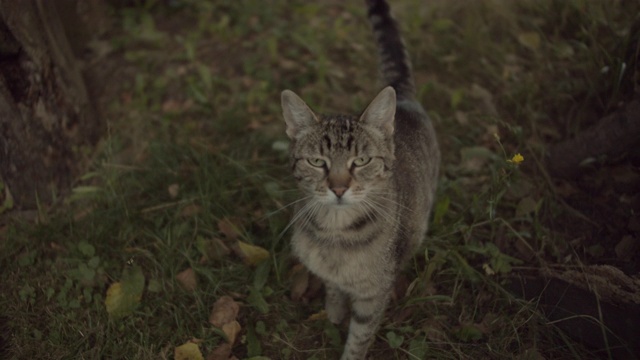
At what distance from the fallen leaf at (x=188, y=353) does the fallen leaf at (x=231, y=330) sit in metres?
Answer: 0.16

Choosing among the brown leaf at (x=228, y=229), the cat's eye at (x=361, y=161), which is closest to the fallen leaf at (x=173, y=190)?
the brown leaf at (x=228, y=229)

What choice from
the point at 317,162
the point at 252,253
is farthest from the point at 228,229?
the point at 317,162

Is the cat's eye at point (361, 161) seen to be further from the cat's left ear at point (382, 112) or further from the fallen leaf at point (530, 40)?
the fallen leaf at point (530, 40)

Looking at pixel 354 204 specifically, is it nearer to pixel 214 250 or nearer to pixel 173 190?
pixel 214 250

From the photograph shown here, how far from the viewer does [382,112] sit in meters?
2.19

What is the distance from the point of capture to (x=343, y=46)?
162 inches

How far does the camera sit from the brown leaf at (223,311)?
7.89ft

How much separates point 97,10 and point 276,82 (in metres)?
1.86

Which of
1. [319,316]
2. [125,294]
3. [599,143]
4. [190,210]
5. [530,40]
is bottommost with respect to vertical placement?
[319,316]

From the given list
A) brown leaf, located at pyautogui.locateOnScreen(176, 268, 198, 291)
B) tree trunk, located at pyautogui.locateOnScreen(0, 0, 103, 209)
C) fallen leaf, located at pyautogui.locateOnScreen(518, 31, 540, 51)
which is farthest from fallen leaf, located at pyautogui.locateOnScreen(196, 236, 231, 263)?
fallen leaf, located at pyautogui.locateOnScreen(518, 31, 540, 51)

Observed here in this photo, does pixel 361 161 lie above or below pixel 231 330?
above

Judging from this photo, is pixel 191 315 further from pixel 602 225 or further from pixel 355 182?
pixel 602 225

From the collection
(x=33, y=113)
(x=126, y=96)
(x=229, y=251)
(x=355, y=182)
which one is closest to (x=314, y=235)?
(x=355, y=182)

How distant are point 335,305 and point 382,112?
1.03m
